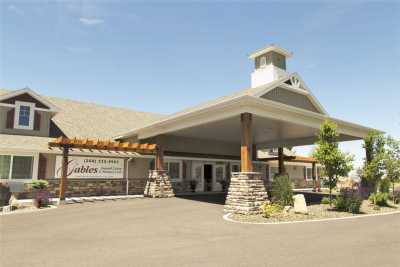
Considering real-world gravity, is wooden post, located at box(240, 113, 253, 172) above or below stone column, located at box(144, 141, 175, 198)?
above

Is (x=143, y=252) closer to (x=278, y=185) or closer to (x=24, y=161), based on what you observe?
(x=278, y=185)

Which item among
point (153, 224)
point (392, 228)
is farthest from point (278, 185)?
point (153, 224)

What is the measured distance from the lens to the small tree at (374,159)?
1889 centimetres

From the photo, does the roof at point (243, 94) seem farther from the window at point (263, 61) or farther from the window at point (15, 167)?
the window at point (15, 167)

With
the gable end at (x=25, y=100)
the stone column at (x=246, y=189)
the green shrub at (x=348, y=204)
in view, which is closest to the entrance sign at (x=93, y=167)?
the gable end at (x=25, y=100)

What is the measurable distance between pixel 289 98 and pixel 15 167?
18777 mm

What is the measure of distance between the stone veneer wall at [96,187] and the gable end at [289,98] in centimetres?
1221

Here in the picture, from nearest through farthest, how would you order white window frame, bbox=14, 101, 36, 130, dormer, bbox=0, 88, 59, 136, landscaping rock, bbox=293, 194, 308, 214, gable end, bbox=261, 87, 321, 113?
landscaping rock, bbox=293, 194, 308, 214, gable end, bbox=261, 87, 321, 113, dormer, bbox=0, 88, 59, 136, white window frame, bbox=14, 101, 36, 130

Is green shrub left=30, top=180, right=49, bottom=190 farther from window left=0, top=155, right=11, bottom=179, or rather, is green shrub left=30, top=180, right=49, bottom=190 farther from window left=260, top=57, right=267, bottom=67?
window left=260, top=57, right=267, bottom=67

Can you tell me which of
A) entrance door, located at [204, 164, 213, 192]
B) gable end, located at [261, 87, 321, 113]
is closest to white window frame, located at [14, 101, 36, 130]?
entrance door, located at [204, 164, 213, 192]

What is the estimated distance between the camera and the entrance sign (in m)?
20.5

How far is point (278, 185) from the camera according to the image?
16078 mm

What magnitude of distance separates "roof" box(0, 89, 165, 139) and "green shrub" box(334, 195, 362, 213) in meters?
18.0

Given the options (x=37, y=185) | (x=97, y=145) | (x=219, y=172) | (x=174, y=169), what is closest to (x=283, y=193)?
(x=97, y=145)
